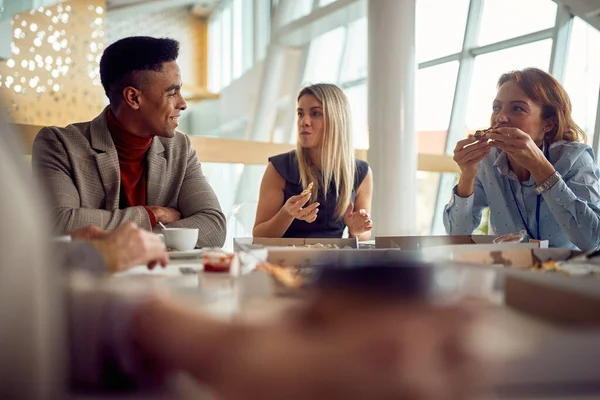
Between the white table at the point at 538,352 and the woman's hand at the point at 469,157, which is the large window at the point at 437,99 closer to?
the woman's hand at the point at 469,157

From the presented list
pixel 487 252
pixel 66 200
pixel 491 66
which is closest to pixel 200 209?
pixel 66 200

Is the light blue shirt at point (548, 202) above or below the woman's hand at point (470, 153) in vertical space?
below

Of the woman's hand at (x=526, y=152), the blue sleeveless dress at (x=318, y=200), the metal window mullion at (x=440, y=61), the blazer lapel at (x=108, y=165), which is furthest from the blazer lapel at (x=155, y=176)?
the metal window mullion at (x=440, y=61)

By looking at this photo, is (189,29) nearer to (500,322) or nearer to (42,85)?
(42,85)

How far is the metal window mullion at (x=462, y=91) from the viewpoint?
555 cm

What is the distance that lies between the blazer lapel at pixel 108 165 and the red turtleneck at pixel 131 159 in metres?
0.06

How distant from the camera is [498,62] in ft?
17.5

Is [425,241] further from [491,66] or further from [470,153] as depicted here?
[491,66]

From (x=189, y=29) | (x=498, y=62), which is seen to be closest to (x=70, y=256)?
(x=498, y=62)

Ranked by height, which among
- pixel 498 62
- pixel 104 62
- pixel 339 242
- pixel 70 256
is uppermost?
pixel 498 62

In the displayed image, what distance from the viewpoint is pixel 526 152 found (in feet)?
5.22

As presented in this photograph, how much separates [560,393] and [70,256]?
33cm

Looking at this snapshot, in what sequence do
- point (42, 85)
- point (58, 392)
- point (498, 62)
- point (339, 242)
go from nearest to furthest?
1. point (58, 392)
2. point (339, 242)
3. point (42, 85)
4. point (498, 62)

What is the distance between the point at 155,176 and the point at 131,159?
0.35ft
